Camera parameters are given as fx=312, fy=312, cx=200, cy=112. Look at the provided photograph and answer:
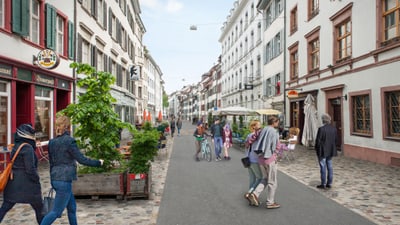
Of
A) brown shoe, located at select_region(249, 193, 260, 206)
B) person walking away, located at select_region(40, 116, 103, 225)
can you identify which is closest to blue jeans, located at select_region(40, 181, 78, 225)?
person walking away, located at select_region(40, 116, 103, 225)

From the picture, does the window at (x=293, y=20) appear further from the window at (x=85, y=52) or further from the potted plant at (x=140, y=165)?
the potted plant at (x=140, y=165)

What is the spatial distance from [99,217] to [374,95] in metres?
11.1

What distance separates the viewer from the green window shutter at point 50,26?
12.0 m

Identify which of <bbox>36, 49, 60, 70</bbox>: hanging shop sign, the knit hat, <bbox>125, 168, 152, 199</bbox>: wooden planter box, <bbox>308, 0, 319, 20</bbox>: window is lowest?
<bbox>125, 168, 152, 199</bbox>: wooden planter box

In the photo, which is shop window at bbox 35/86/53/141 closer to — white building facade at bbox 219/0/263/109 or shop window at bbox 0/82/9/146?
shop window at bbox 0/82/9/146

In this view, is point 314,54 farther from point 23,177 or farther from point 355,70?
point 23,177

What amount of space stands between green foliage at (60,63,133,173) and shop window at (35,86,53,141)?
595 cm

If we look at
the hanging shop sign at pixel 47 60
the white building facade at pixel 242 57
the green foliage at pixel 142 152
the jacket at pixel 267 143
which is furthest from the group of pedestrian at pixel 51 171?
the white building facade at pixel 242 57

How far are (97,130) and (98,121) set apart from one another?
253mm

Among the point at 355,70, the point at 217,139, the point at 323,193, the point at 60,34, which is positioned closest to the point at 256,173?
the point at 323,193

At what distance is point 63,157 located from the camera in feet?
13.6

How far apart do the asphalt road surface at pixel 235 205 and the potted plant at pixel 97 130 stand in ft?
4.21

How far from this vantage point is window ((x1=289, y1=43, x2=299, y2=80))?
20.5 m

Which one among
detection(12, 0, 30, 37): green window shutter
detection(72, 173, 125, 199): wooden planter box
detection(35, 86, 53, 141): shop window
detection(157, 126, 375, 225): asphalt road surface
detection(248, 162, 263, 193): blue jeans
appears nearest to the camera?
detection(157, 126, 375, 225): asphalt road surface
